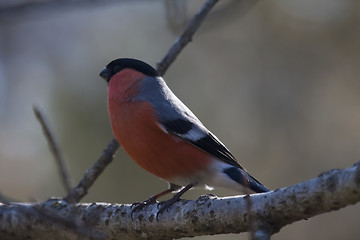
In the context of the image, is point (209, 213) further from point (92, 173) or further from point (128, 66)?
point (128, 66)

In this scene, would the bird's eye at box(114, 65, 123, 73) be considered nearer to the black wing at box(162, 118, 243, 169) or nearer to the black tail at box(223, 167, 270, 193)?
the black wing at box(162, 118, 243, 169)

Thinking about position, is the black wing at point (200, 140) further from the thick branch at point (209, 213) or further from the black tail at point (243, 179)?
the thick branch at point (209, 213)

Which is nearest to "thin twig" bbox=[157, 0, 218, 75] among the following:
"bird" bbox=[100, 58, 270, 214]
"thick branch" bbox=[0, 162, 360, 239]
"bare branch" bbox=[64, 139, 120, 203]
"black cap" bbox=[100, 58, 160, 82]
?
"black cap" bbox=[100, 58, 160, 82]

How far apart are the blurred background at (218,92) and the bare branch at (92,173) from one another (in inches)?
114

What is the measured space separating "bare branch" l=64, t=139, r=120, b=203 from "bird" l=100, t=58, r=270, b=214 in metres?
0.21

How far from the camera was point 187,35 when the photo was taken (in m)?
4.64

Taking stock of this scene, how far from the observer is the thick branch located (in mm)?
2695

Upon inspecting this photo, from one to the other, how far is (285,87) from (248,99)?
60 centimetres

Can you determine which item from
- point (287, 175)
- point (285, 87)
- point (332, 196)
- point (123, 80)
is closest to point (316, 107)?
point (285, 87)

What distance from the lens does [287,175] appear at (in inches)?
306

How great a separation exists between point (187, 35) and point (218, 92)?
4313 millimetres

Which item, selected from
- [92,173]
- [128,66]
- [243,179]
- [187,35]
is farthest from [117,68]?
[243,179]

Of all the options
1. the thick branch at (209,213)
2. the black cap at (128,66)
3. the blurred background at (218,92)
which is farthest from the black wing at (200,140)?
the blurred background at (218,92)

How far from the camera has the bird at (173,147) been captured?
4.23 meters
